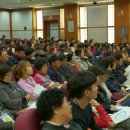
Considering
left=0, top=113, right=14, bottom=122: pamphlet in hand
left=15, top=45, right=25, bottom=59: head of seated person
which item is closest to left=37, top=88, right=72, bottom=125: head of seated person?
left=0, top=113, right=14, bottom=122: pamphlet in hand

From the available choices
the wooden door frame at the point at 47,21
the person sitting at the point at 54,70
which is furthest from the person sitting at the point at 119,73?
the wooden door frame at the point at 47,21

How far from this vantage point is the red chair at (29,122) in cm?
181

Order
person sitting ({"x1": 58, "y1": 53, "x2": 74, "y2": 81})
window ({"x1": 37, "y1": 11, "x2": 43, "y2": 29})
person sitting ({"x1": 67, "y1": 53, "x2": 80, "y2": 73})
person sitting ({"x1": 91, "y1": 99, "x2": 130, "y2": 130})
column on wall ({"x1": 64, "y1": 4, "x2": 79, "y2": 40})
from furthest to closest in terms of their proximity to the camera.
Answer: window ({"x1": 37, "y1": 11, "x2": 43, "y2": 29}) → column on wall ({"x1": 64, "y1": 4, "x2": 79, "y2": 40}) → person sitting ({"x1": 67, "y1": 53, "x2": 80, "y2": 73}) → person sitting ({"x1": 58, "y1": 53, "x2": 74, "y2": 81}) → person sitting ({"x1": 91, "y1": 99, "x2": 130, "y2": 130})

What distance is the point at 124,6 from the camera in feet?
52.4

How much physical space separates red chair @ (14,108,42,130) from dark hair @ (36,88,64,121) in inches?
2.2

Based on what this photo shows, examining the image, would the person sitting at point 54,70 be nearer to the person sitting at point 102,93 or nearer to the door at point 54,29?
the person sitting at point 102,93

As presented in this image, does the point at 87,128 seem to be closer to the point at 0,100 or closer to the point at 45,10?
the point at 0,100

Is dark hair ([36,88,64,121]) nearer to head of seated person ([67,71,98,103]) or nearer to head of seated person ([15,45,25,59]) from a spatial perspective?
head of seated person ([67,71,98,103])

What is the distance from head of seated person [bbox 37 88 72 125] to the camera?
1775 millimetres

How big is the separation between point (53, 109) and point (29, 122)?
18 cm

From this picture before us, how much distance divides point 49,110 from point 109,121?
1406mm

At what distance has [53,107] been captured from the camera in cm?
178

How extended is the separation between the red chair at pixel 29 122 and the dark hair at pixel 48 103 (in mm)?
57

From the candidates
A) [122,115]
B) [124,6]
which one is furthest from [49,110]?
[124,6]
